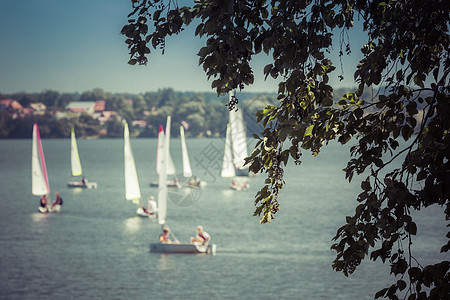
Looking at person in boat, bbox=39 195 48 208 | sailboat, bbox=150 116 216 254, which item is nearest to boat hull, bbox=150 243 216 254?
sailboat, bbox=150 116 216 254

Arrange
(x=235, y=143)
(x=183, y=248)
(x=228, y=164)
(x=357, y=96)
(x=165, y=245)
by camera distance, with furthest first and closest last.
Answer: (x=228, y=164) → (x=235, y=143) → (x=165, y=245) → (x=183, y=248) → (x=357, y=96)

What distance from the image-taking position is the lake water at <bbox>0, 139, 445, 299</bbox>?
36000mm

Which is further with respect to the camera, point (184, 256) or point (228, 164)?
point (228, 164)

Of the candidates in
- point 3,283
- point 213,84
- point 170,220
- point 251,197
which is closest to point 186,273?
point 3,283

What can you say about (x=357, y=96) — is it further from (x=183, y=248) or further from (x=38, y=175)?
(x=38, y=175)

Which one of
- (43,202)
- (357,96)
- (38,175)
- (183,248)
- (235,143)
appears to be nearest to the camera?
(357,96)

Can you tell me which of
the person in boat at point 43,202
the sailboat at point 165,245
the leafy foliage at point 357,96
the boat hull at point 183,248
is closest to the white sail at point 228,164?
the person in boat at point 43,202

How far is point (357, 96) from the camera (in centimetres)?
506

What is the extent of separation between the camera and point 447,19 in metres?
5.37

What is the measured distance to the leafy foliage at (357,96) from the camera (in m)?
4.65

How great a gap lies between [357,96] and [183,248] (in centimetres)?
3909

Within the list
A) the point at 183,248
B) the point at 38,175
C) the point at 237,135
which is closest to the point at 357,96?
the point at 183,248

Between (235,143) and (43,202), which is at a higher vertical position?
(235,143)

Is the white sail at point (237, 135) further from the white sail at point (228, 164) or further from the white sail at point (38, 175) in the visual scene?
the white sail at point (38, 175)
